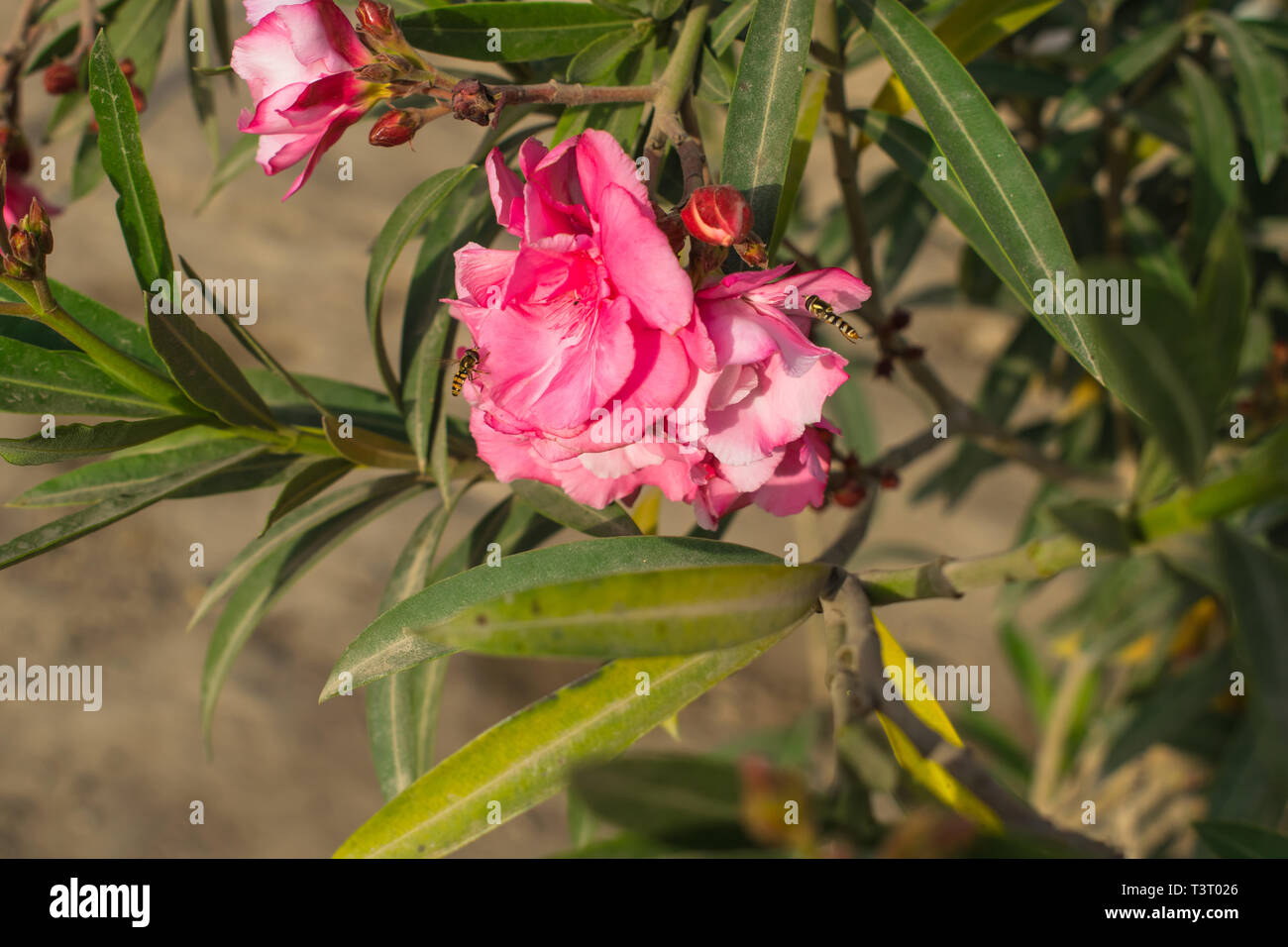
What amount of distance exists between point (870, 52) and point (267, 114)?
2.84ft

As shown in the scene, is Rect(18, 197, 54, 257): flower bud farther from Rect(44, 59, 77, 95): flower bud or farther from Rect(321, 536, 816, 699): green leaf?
Rect(44, 59, 77, 95): flower bud

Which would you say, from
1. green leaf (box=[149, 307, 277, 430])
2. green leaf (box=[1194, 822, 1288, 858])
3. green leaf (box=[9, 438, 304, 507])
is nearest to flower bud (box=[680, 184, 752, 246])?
green leaf (box=[149, 307, 277, 430])

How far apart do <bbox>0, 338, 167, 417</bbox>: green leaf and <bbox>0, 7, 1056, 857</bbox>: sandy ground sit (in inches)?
29.7

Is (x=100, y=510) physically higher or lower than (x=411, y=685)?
higher

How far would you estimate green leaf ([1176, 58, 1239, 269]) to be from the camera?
1.16m

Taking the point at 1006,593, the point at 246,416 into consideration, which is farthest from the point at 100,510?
the point at 1006,593

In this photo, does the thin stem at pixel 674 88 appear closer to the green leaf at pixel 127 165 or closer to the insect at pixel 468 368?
the insect at pixel 468 368

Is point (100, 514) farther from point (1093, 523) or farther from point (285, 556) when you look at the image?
point (1093, 523)

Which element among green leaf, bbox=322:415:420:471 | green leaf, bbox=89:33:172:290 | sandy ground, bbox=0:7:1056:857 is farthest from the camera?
sandy ground, bbox=0:7:1056:857

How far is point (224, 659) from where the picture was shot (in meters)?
0.99

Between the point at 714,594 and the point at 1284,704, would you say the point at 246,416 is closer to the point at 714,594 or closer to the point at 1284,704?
the point at 714,594

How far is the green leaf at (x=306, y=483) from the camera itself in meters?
0.78

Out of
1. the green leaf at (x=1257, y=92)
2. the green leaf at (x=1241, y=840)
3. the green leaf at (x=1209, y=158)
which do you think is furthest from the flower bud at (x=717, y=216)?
the green leaf at (x=1209, y=158)

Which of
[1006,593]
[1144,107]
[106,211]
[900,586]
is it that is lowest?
[900,586]
